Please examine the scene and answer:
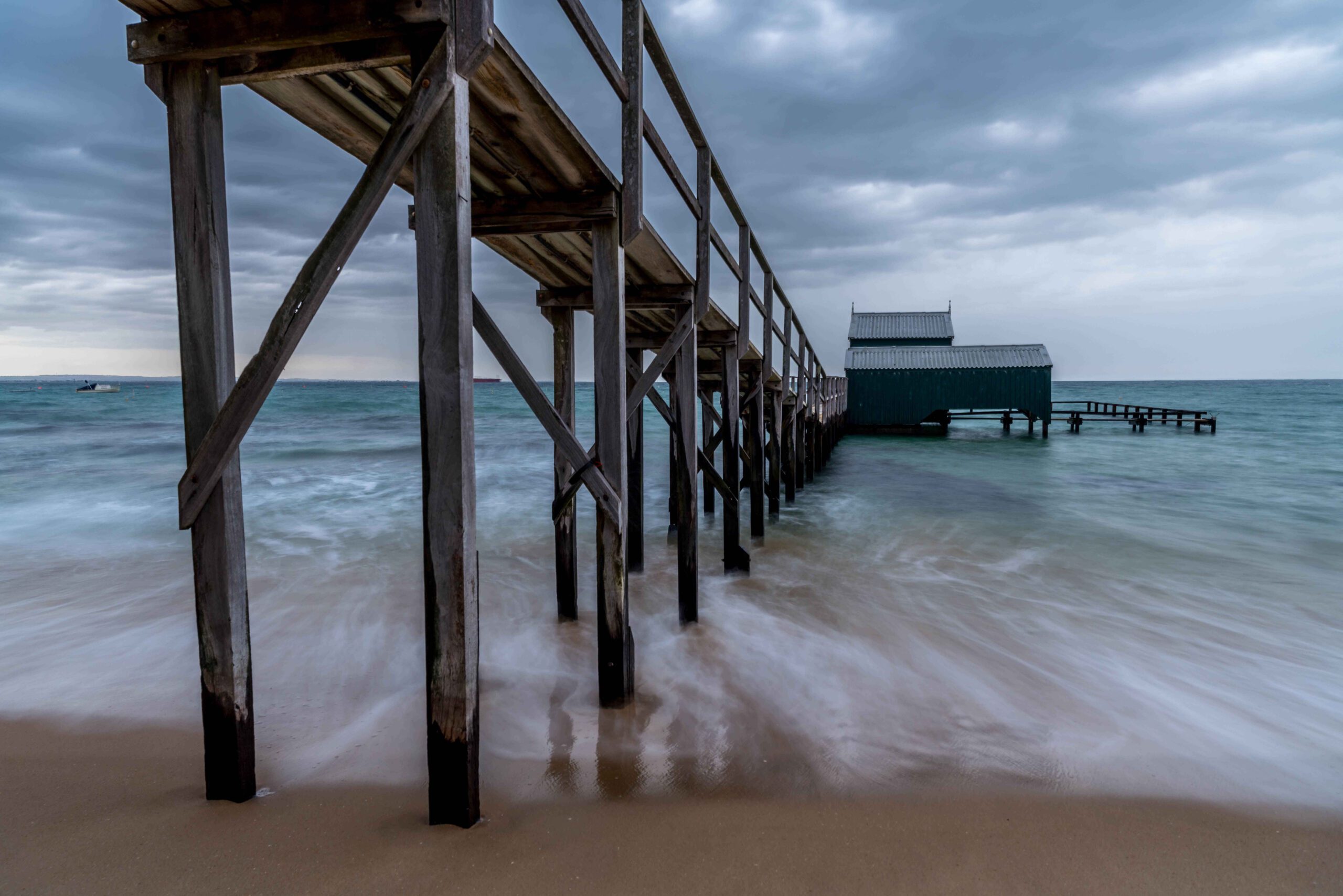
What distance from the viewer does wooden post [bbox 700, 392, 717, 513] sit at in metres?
10.2

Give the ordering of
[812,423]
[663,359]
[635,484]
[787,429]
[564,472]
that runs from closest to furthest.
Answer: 1. [663,359]
2. [564,472]
3. [635,484]
4. [787,429]
5. [812,423]

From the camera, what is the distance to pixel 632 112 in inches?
148

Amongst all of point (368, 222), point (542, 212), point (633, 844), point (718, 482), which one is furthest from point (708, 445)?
point (368, 222)

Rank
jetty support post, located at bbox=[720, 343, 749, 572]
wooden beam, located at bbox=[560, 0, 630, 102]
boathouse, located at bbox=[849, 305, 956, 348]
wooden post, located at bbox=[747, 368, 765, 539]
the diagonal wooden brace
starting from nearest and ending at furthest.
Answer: wooden beam, located at bbox=[560, 0, 630, 102] → the diagonal wooden brace → jetty support post, located at bbox=[720, 343, 749, 572] → wooden post, located at bbox=[747, 368, 765, 539] → boathouse, located at bbox=[849, 305, 956, 348]

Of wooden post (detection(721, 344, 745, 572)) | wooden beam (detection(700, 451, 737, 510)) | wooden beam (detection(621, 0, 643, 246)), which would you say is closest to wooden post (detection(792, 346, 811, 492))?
wooden post (detection(721, 344, 745, 572))

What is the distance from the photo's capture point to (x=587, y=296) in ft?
19.1

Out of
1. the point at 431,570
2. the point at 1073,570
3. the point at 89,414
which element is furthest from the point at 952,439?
the point at 89,414

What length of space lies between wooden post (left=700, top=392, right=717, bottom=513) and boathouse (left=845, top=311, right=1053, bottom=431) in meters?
18.9

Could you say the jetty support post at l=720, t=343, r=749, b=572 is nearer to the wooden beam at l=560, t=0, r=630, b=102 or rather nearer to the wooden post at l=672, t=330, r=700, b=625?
the wooden post at l=672, t=330, r=700, b=625

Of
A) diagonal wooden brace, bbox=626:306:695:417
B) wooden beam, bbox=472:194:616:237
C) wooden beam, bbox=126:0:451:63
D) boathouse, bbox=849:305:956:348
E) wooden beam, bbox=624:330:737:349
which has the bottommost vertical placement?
diagonal wooden brace, bbox=626:306:695:417

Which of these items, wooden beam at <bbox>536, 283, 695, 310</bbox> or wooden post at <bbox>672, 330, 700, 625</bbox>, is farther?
wooden post at <bbox>672, 330, 700, 625</bbox>

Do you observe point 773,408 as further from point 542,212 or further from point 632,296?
point 542,212

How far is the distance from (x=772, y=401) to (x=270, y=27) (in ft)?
34.2

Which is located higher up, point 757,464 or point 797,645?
point 757,464
